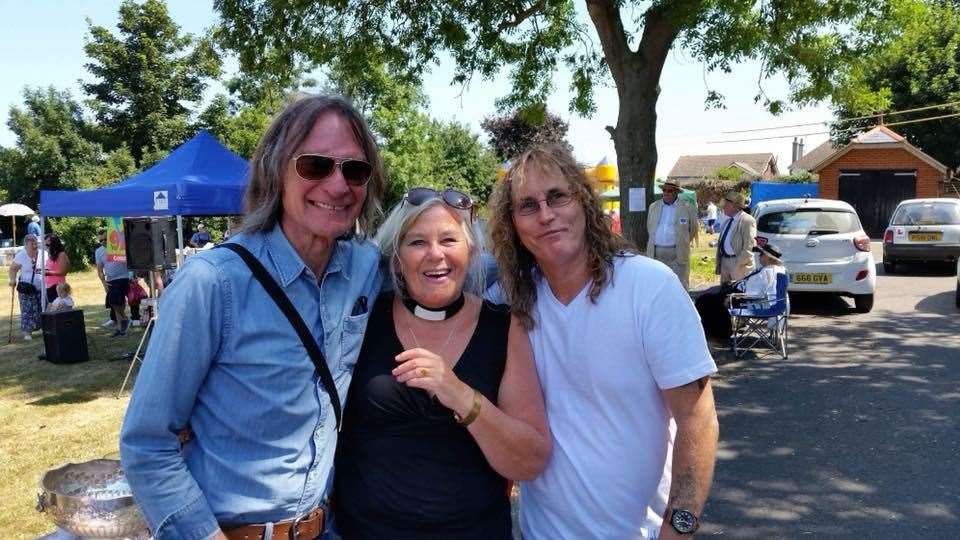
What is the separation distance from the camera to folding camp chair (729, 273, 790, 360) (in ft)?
25.1

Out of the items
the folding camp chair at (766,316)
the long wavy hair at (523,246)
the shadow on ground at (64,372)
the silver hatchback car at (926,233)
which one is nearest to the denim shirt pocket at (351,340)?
the long wavy hair at (523,246)

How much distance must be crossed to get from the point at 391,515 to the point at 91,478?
5.12 feet

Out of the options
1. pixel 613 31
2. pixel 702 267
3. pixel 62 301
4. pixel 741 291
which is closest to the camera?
pixel 741 291

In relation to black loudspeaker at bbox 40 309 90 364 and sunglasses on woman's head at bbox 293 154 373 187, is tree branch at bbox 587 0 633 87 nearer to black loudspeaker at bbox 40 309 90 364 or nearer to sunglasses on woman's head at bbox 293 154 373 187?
sunglasses on woman's head at bbox 293 154 373 187

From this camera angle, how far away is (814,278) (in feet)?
32.8

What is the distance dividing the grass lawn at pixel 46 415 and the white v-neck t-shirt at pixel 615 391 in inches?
155

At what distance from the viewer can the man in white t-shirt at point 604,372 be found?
1688mm

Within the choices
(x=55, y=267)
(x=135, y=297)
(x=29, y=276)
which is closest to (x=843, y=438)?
(x=135, y=297)

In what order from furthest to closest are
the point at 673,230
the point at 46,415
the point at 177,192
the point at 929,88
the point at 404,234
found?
the point at 929,88 < the point at 673,230 < the point at 177,192 < the point at 46,415 < the point at 404,234

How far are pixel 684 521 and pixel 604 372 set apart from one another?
1.39 ft

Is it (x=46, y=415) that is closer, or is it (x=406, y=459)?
(x=406, y=459)

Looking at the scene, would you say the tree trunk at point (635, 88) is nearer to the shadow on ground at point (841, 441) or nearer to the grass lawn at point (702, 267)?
the shadow on ground at point (841, 441)

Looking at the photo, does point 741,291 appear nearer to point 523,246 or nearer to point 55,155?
point 523,246

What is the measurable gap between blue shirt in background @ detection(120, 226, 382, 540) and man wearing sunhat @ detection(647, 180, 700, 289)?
29.9ft
